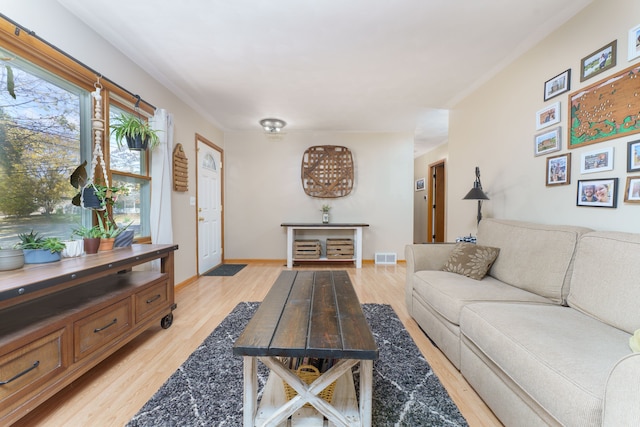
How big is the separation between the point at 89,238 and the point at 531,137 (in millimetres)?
3629

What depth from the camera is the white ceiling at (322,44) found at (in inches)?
Answer: 75.0

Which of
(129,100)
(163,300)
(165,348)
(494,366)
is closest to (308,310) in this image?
(494,366)

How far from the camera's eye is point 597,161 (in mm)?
1790

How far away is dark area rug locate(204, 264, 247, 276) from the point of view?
414cm

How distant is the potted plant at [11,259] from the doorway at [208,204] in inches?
98.7

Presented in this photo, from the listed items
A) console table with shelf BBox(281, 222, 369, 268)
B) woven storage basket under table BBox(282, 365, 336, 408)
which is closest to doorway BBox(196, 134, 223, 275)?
console table with shelf BBox(281, 222, 369, 268)

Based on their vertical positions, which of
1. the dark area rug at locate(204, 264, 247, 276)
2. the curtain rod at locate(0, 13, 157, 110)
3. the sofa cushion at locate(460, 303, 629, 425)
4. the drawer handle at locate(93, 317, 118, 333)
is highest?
the curtain rod at locate(0, 13, 157, 110)

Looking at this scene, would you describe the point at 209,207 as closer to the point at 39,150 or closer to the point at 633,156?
the point at 39,150

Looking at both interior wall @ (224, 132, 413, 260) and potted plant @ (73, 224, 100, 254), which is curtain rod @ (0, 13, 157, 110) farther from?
interior wall @ (224, 132, 413, 260)

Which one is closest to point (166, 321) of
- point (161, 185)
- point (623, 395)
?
point (161, 185)

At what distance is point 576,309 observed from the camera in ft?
4.99

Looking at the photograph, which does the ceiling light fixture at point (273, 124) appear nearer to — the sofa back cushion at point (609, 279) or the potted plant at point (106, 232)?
the potted plant at point (106, 232)

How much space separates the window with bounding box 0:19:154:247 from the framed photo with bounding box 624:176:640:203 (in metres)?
3.67

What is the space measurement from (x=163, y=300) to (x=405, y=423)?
2017 millimetres
